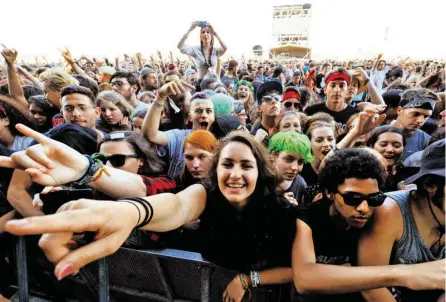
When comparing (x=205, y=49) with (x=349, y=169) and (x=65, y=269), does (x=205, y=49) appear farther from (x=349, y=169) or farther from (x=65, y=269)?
Answer: (x=65, y=269)

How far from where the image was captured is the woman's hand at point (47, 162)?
1303 millimetres

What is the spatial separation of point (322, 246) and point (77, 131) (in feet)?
6.05

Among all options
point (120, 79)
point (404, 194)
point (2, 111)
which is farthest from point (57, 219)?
point (120, 79)

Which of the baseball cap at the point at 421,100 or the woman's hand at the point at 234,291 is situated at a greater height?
the baseball cap at the point at 421,100

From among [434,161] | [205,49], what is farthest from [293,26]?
[434,161]

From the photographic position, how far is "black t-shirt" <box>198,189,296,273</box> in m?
1.74

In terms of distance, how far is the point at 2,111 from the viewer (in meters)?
2.70

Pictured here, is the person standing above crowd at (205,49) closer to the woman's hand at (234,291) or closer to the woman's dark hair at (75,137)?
the woman's dark hair at (75,137)

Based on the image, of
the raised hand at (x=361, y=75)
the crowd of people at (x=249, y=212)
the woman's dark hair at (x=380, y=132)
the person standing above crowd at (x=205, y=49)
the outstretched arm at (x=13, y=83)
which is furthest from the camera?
the person standing above crowd at (x=205, y=49)

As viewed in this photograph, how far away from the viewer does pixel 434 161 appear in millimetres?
1627

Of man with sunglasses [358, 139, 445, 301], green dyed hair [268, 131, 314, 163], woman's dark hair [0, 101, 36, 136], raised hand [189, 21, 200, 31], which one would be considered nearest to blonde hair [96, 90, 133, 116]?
woman's dark hair [0, 101, 36, 136]

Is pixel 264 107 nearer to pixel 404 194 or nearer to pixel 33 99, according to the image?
pixel 404 194

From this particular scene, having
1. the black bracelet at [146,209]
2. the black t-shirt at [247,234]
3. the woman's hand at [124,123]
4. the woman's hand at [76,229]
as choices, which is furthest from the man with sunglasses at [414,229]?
the woman's hand at [124,123]

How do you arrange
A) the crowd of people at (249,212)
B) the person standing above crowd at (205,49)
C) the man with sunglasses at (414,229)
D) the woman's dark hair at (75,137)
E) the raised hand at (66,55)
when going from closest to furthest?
the crowd of people at (249,212) < the man with sunglasses at (414,229) < the woman's dark hair at (75,137) < the raised hand at (66,55) < the person standing above crowd at (205,49)
